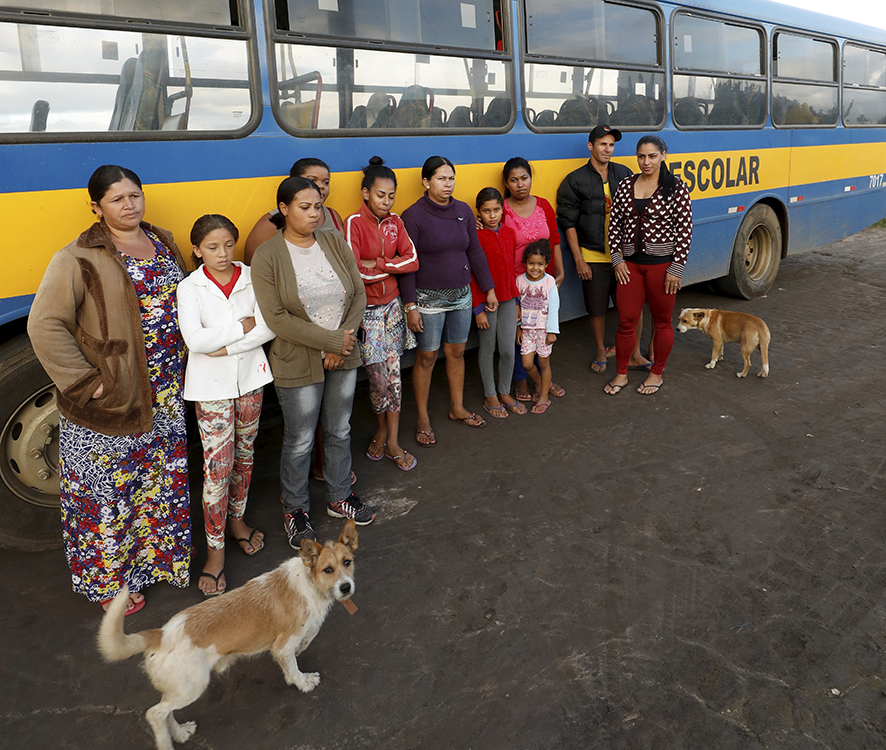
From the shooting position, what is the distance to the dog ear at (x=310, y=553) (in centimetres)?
243

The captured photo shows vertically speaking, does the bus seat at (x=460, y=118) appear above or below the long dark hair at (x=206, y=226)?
above

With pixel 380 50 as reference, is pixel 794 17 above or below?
above

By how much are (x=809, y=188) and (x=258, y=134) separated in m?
6.80

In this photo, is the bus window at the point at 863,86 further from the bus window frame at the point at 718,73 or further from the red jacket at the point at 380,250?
the red jacket at the point at 380,250

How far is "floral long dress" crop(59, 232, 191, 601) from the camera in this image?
2824mm

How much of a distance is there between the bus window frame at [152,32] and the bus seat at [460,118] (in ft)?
4.58

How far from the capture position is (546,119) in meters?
5.07

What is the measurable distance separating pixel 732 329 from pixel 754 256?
272cm

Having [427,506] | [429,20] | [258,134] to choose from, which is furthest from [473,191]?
[427,506]

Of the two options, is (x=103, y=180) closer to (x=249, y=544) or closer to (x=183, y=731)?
(x=249, y=544)

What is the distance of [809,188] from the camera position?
25.7 ft

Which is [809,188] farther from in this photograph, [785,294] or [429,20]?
[429,20]

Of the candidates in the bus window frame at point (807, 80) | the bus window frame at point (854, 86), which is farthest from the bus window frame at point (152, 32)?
the bus window frame at point (854, 86)

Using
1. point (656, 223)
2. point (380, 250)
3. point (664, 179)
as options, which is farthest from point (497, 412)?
point (664, 179)
